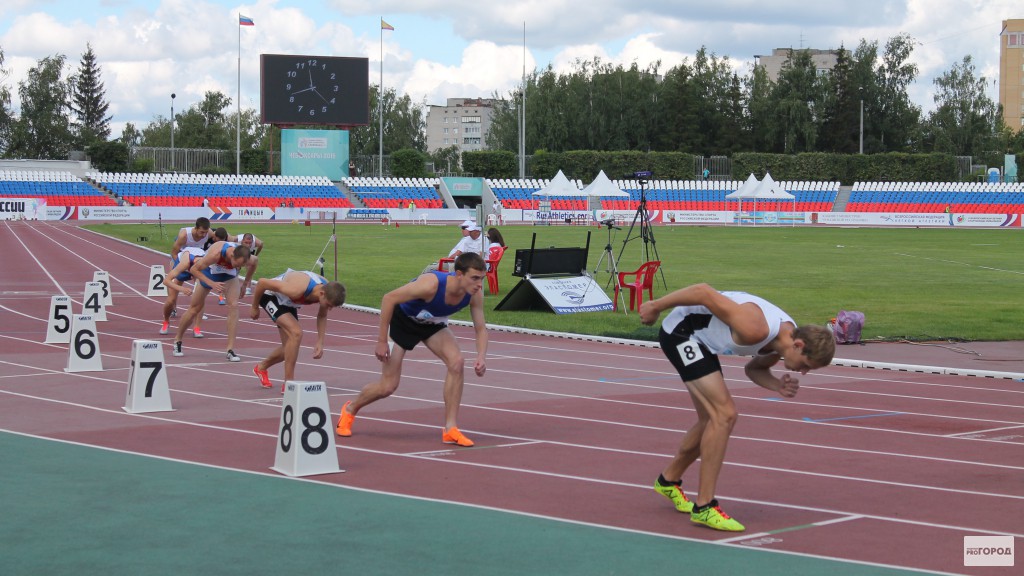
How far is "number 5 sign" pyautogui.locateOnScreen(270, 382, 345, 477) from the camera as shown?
26.4 ft

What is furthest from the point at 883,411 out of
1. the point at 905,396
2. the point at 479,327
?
the point at 479,327

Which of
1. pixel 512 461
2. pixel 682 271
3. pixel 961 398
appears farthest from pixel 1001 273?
pixel 512 461

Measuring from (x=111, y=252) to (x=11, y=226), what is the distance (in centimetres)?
2097

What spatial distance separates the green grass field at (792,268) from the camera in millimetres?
19344

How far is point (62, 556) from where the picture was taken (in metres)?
5.95

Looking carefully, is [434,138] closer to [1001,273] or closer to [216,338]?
[1001,273]

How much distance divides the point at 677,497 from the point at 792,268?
2539 centimetres

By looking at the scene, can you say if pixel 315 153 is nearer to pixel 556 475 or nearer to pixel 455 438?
pixel 455 438

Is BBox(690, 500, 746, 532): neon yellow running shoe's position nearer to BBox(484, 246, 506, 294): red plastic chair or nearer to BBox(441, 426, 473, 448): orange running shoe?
BBox(441, 426, 473, 448): orange running shoe

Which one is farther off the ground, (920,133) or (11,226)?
(920,133)

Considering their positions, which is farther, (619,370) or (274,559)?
(619,370)

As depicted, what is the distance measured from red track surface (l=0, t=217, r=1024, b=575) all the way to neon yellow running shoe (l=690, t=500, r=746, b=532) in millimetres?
89

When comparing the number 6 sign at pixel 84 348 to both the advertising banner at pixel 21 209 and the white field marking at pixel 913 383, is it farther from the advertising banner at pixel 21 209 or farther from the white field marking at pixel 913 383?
the advertising banner at pixel 21 209

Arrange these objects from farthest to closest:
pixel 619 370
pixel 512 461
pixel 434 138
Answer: pixel 434 138 < pixel 619 370 < pixel 512 461
